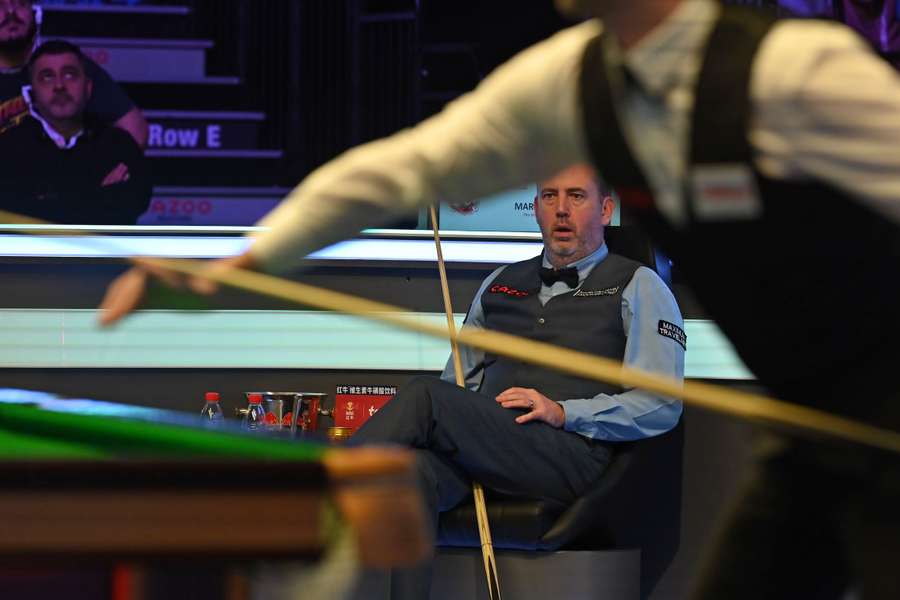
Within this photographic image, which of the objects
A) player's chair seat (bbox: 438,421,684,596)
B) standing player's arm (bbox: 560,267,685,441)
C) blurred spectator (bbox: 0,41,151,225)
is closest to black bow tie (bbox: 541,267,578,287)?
standing player's arm (bbox: 560,267,685,441)

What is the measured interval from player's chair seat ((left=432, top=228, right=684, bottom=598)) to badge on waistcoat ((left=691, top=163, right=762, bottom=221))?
7.09ft

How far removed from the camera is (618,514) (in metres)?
4.07

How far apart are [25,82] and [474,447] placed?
2.37 metres

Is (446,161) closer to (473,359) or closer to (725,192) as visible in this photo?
(725,192)

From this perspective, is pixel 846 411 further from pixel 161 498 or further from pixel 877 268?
pixel 161 498

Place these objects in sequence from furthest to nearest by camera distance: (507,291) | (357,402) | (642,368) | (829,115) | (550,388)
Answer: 1. (357,402)
2. (507,291)
3. (550,388)
4. (642,368)
5. (829,115)

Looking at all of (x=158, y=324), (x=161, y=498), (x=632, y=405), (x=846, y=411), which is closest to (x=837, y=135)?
(x=846, y=411)

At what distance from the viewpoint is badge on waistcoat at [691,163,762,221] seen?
4.73 feet

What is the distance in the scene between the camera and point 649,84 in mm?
1537

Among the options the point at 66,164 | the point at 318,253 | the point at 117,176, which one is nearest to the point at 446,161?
the point at 318,253

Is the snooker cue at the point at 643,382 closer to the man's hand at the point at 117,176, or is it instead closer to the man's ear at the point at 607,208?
the man's ear at the point at 607,208

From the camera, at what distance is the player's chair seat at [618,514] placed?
355cm

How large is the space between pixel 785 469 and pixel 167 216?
366 cm

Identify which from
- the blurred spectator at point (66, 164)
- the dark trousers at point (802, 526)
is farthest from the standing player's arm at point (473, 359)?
the dark trousers at point (802, 526)
